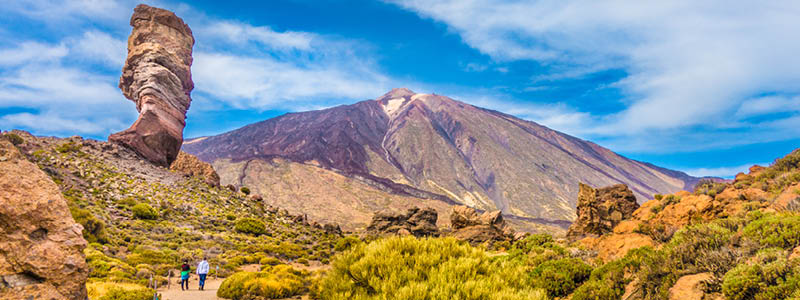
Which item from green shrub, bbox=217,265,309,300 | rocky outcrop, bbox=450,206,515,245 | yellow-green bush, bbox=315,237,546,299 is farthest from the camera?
rocky outcrop, bbox=450,206,515,245

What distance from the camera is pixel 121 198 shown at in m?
31.7

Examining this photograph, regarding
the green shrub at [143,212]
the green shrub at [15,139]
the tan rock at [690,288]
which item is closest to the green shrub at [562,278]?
the tan rock at [690,288]

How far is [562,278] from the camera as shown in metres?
9.48

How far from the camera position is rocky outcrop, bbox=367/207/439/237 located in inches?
1674

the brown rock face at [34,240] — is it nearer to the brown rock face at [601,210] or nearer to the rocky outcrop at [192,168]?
the brown rock face at [601,210]

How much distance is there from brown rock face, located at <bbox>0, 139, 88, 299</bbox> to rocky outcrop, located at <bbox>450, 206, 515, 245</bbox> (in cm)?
3033

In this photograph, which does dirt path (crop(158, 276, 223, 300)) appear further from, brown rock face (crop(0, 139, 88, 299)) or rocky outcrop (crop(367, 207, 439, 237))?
rocky outcrop (crop(367, 207, 439, 237))

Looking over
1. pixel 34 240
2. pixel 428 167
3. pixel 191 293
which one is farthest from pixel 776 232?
pixel 428 167

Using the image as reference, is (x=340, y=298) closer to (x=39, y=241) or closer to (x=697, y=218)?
(x=39, y=241)

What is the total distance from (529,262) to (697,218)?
26.5ft

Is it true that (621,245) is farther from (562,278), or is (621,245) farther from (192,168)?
(192,168)

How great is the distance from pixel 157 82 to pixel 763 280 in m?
52.2

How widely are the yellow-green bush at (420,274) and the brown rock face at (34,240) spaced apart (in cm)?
408

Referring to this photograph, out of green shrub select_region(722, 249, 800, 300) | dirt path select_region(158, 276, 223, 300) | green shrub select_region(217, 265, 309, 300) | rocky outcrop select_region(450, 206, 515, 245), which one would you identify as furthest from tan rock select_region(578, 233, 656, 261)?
rocky outcrop select_region(450, 206, 515, 245)
